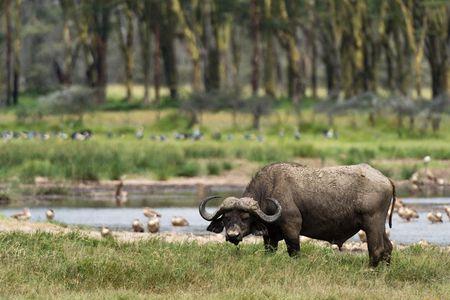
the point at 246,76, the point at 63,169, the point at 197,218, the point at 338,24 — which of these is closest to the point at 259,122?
the point at 338,24

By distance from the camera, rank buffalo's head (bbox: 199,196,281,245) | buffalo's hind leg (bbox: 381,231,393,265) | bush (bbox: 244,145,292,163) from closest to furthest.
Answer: buffalo's head (bbox: 199,196,281,245), buffalo's hind leg (bbox: 381,231,393,265), bush (bbox: 244,145,292,163)

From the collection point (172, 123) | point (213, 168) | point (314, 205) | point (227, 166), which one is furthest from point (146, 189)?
point (314, 205)

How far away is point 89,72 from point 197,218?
3985cm

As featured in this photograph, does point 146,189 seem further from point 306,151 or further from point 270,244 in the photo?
point 270,244

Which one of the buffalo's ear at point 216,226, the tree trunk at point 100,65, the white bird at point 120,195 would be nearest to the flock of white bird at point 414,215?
the white bird at point 120,195

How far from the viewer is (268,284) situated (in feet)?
48.2

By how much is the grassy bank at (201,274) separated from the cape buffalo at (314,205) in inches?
14.1

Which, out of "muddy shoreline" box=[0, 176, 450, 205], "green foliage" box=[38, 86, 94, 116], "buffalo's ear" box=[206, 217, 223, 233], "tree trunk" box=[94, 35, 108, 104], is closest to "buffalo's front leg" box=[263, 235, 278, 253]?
"buffalo's ear" box=[206, 217, 223, 233]

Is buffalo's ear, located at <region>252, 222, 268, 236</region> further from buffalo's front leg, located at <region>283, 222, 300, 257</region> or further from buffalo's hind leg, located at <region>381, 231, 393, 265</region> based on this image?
buffalo's hind leg, located at <region>381, 231, 393, 265</region>

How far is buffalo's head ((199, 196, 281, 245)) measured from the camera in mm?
15969

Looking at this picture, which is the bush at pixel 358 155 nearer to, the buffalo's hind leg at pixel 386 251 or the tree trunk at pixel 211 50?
the tree trunk at pixel 211 50

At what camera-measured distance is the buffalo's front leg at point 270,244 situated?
1689 centimetres

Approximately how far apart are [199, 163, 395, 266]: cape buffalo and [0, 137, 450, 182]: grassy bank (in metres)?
21.5

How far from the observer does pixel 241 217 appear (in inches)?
634
